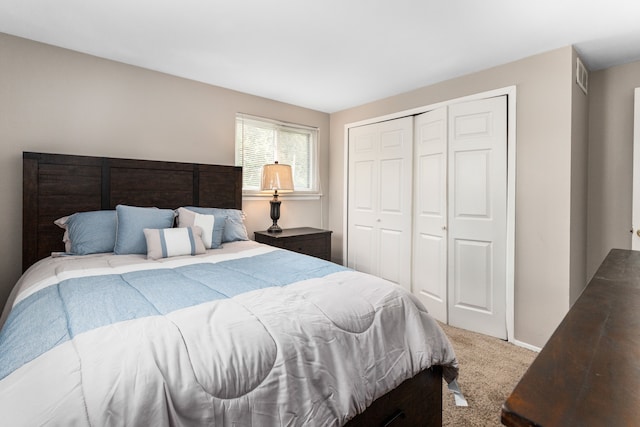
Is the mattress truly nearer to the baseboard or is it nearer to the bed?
the bed

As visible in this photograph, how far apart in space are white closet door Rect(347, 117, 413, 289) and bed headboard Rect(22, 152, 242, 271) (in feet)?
5.54

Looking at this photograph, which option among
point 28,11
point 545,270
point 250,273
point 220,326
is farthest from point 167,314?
point 545,270

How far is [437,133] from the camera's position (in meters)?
3.14

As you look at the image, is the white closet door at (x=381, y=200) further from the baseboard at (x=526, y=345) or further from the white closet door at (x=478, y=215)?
the baseboard at (x=526, y=345)

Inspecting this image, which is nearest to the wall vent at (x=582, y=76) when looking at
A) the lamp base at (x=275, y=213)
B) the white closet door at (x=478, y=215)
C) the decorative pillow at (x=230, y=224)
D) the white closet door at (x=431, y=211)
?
the white closet door at (x=478, y=215)

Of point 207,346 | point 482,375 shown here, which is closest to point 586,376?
point 207,346

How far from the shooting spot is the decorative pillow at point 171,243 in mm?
2096

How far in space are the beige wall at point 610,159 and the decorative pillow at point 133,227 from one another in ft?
12.2

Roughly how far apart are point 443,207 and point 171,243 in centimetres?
247

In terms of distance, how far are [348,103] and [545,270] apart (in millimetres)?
2729

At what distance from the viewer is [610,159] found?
2730 mm

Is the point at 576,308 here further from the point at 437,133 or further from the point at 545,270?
the point at 437,133

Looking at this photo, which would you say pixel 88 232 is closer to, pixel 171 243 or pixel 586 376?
pixel 171 243

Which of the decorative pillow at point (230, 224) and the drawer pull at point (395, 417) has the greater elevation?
the decorative pillow at point (230, 224)
